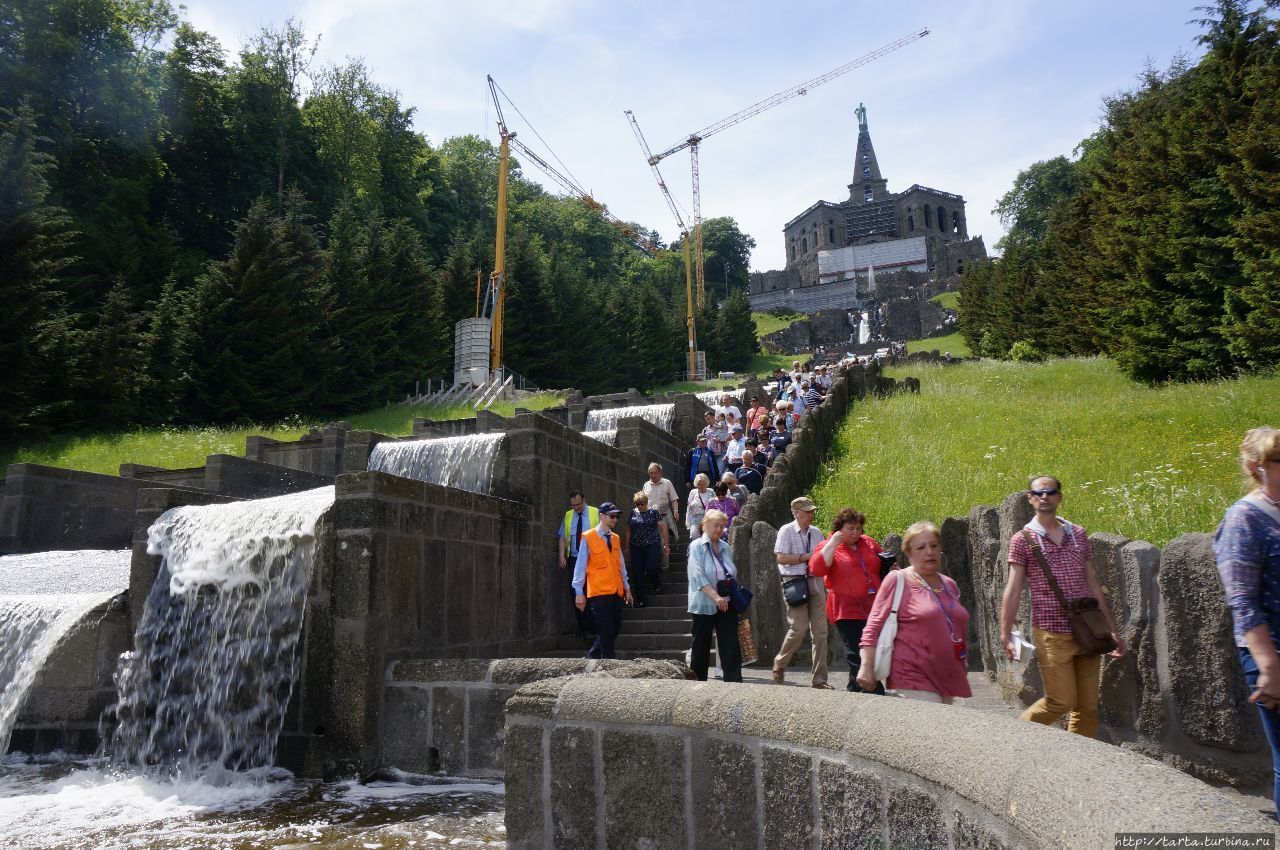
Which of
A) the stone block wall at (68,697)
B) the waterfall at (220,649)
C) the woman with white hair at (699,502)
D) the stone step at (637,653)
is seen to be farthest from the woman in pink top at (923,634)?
the stone block wall at (68,697)

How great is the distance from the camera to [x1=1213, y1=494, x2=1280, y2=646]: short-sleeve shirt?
3.53m

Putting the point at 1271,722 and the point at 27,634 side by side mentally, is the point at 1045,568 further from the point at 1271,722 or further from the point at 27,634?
the point at 27,634

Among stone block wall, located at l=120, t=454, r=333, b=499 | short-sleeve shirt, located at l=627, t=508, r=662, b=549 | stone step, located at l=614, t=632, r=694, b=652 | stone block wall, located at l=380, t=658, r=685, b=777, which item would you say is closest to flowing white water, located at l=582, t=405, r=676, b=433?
stone block wall, located at l=120, t=454, r=333, b=499

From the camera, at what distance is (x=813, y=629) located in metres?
8.25

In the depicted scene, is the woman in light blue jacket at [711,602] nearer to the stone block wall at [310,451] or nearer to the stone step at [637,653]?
the stone step at [637,653]

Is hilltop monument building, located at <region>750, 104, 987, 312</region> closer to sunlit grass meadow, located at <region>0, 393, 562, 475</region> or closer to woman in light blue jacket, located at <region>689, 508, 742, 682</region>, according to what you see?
sunlit grass meadow, located at <region>0, 393, 562, 475</region>

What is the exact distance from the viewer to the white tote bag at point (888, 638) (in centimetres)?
504

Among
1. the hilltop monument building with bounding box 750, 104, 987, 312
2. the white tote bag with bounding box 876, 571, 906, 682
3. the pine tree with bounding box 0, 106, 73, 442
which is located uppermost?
the hilltop monument building with bounding box 750, 104, 987, 312

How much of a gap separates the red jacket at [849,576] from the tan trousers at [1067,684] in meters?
2.13

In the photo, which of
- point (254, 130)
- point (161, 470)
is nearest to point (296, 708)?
point (161, 470)

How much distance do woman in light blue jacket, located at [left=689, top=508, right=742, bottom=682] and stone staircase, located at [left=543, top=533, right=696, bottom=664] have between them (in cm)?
215

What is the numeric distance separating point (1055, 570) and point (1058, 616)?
253 millimetres

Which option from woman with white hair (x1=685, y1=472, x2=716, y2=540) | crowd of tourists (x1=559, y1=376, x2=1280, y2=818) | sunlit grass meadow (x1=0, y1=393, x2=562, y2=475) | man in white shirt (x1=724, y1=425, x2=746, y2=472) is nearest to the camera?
crowd of tourists (x1=559, y1=376, x2=1280, y2=818)

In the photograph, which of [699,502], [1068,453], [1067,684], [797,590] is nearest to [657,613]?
[699,502]
